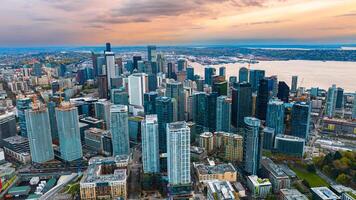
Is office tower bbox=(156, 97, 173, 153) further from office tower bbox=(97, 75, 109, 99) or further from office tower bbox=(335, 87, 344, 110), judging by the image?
office tower bbox=(335, 87, 344, 110)

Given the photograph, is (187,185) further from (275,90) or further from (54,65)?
(54,65)

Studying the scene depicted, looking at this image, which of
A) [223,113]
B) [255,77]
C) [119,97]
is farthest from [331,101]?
[119,97]

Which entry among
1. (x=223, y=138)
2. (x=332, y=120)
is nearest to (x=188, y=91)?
(x=223, y=138)

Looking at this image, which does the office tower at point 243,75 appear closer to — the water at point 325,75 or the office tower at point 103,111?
the water at point 325,75

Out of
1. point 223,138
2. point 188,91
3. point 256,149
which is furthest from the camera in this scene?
point 188,91

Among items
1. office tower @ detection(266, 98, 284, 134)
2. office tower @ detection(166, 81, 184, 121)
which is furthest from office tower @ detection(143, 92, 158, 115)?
office tower @ detection(266, 98, 284, 134)
